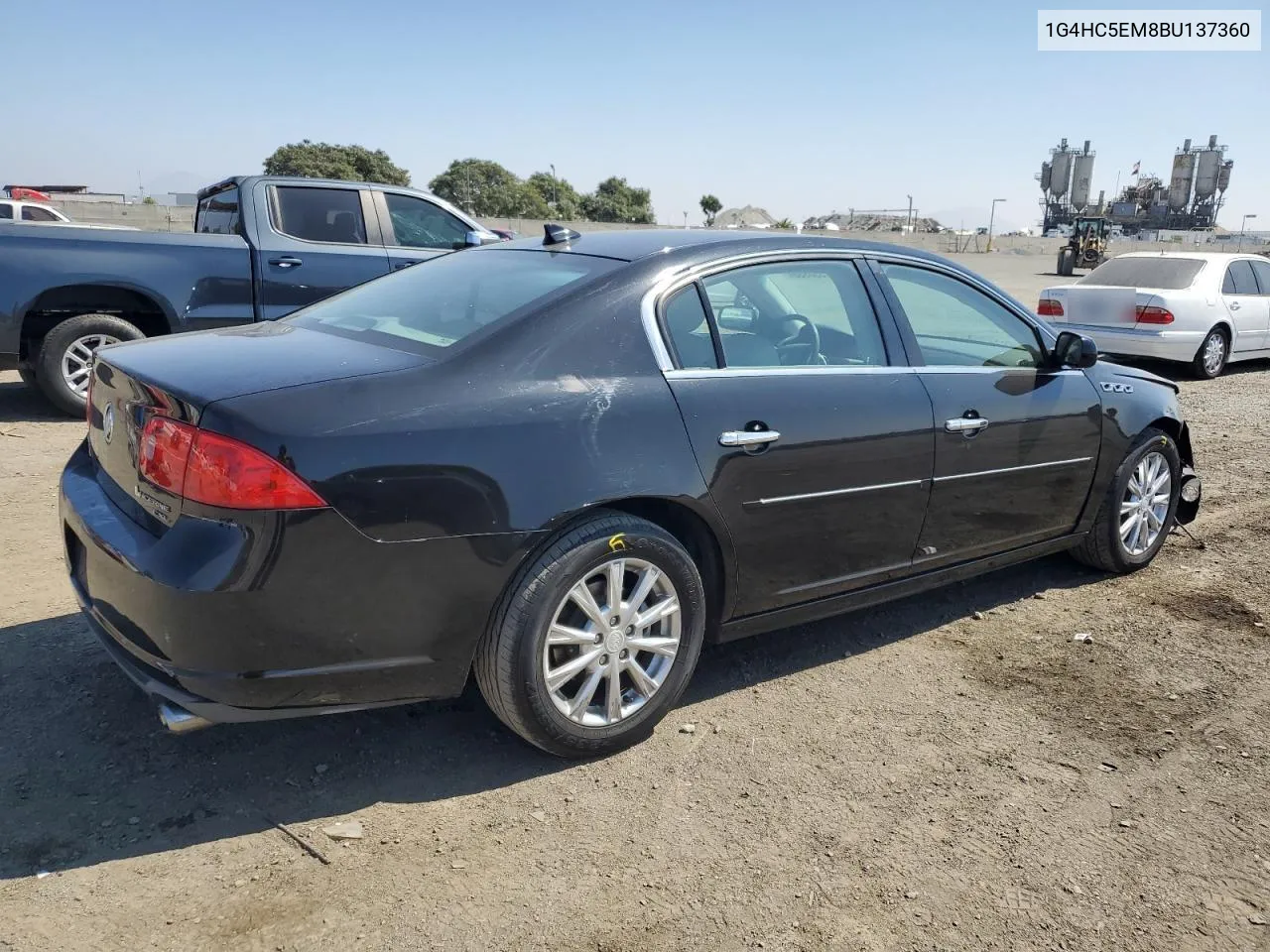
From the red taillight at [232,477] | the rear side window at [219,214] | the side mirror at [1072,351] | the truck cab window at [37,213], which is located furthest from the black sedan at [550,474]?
the truck cab window at [37,213]

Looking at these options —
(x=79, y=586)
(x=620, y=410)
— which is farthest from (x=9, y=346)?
(x=620, y=410)

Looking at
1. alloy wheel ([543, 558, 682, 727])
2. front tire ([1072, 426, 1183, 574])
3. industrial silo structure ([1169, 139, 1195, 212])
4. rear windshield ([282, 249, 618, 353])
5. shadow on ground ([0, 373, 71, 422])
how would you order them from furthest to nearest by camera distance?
industrial silo structure ([1169, 139, 1195, 212])
shadow on ground ([0, 373, 71, 422])
front tire ([1072, 426, 1183, 574])
rear windshield ([282, 249, 618, 353])
alloy wheel ([543, 558, 682, 727])

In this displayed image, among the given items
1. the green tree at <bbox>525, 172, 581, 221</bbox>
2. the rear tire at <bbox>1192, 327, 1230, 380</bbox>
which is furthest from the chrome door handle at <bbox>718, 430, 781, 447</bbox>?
the green tree at <bbox>525, 172, 581, 221</bbox>

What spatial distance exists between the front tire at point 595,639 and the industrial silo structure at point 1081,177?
13981cm

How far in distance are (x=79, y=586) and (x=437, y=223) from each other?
6308 mm

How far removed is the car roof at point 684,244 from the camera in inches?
138

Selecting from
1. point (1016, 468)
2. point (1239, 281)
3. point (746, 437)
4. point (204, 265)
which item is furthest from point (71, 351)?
point (1239, 281)

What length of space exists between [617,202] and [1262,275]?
334 ft

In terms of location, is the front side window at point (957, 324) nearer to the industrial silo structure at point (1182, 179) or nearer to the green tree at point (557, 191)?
the green tree at point (557, 191)

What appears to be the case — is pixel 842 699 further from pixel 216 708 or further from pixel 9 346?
pixel 9 346

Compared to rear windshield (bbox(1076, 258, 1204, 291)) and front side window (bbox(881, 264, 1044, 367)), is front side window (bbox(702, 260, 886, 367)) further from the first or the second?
rear windshield (bbox(1076, 258, 1204, 291))

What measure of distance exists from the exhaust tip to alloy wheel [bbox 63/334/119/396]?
18.0ft

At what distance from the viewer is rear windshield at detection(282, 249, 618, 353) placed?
3.20 metres

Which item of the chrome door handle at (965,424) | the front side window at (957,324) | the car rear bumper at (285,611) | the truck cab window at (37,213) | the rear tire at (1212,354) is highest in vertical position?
the truck cab window at (37,213)
